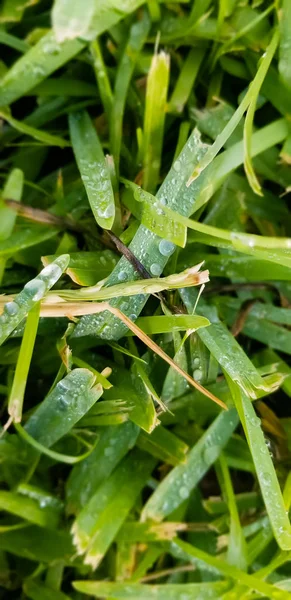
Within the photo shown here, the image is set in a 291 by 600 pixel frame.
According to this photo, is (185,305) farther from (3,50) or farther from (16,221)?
(3,50)

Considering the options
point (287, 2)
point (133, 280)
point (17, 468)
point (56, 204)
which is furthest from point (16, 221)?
point (287, 2)

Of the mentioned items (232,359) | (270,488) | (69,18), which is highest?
(69,18)

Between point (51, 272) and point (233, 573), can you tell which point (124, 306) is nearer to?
point (51, 272)

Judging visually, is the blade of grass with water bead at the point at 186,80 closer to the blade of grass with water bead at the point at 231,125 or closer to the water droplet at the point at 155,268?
the blade of grass with water bead at the point at 231,125

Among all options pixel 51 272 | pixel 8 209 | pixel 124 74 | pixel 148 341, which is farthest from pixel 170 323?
pixel 124 74

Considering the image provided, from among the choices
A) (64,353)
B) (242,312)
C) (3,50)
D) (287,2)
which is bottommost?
(242,312)

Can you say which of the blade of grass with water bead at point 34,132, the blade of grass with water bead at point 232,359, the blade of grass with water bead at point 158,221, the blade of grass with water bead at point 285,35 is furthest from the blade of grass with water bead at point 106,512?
the blade of grass with water bead at point 285,35
